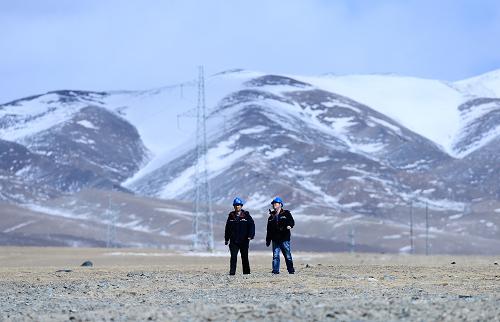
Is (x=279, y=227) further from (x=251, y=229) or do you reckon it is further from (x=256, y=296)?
(x=256, y=296)

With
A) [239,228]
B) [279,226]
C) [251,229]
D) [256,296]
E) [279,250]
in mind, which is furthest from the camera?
[279,250]

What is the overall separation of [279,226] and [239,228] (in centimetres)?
96

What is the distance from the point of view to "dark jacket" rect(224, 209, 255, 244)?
100 ft

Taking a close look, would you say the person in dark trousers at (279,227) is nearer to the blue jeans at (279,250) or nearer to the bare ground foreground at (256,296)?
the blue jeans at (279,250)

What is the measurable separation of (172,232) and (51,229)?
19.0 m

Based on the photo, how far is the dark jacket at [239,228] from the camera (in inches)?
1201

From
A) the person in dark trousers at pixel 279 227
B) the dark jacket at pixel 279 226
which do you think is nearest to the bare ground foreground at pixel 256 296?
the person in dark trousers at pixel 279 227

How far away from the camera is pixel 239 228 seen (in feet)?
100

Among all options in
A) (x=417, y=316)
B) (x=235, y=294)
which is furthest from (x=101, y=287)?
(x=417, y=316)

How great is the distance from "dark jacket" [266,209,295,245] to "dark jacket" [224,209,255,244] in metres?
0.43

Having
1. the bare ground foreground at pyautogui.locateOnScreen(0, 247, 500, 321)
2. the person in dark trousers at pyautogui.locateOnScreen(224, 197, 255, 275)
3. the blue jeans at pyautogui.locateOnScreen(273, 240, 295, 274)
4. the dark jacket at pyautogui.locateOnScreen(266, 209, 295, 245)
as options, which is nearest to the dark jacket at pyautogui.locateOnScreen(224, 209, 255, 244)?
the person in dark trousers at pyautogui.locateOnScreen(224, 197, 255, 275)

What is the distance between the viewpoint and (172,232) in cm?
19488

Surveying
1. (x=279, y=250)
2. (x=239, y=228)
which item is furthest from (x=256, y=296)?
(x=279, y=250)

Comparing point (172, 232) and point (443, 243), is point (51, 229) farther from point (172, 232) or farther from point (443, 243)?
point (443, 243)
